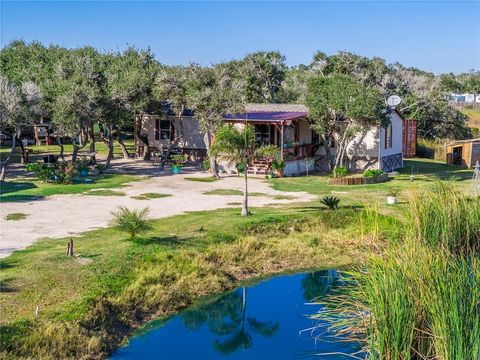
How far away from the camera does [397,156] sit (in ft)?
126

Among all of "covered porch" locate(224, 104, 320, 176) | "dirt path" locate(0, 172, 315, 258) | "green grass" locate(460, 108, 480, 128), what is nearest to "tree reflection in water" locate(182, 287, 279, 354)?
"dirt path" locate(0, 172, 315, 258)

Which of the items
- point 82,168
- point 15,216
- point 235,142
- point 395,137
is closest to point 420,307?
point 235,142

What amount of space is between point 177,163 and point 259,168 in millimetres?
5206

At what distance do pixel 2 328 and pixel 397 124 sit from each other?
3051 cm

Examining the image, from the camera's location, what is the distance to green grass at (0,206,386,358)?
13.3m

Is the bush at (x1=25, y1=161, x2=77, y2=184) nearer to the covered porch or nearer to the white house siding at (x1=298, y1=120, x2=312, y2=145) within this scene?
the covered porch

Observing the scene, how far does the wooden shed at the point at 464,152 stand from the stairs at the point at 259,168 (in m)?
14.2

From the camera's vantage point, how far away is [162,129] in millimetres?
40594

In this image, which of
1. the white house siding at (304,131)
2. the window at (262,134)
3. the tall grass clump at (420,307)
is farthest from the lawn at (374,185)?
the tall grass clump at (420,307)

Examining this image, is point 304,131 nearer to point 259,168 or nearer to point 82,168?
point 259,168

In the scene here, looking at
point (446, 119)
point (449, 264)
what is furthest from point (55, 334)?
point (446, 119)

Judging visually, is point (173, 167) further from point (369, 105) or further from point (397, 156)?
point (397, 156)

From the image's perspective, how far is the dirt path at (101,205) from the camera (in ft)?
66.3

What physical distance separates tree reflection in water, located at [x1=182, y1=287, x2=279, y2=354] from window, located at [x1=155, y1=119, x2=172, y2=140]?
79.1ft
